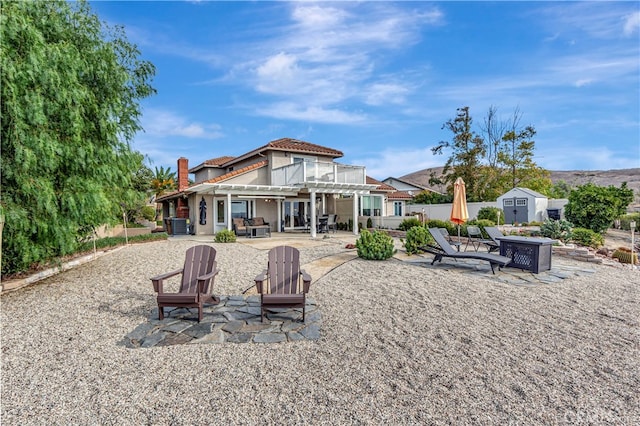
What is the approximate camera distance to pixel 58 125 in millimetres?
5840

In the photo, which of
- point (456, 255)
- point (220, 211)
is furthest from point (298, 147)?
point (456, 255)

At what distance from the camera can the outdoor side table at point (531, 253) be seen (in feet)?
24.7

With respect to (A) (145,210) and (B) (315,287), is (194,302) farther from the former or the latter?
(A) (145,210)

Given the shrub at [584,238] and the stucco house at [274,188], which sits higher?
the stucco house at [274,188]

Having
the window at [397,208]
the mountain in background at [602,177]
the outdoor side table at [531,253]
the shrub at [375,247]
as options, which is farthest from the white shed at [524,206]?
the mountain in background at [602,177]

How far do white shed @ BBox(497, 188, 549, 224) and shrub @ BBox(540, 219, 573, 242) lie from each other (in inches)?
422

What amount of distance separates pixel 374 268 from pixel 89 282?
21.2 ft

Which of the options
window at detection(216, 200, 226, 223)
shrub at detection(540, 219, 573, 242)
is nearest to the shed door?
shrub at detection(540, 219, 573, 242)

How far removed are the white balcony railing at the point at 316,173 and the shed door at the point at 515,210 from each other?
10.9 meters

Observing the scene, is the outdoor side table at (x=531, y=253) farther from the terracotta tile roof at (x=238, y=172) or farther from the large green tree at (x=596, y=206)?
the terracotta tile roof at (x=238, y=172)

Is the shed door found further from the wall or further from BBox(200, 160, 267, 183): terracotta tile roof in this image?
BBox(200, 160, 267, 183): terracotta tile roof

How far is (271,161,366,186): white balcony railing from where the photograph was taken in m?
17.5

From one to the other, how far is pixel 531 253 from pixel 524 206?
16.4 metres

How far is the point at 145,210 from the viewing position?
95.7 ft
